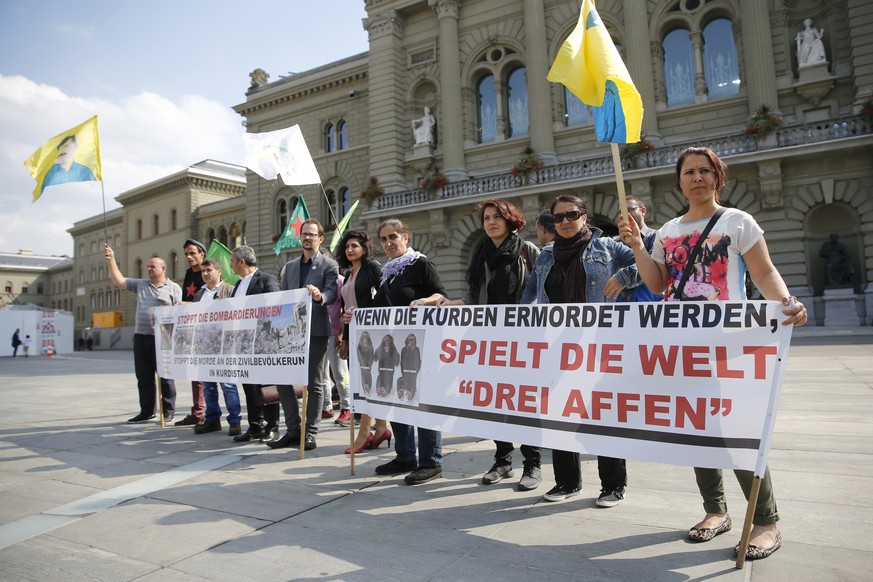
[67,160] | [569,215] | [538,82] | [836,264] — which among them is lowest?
[569,215]

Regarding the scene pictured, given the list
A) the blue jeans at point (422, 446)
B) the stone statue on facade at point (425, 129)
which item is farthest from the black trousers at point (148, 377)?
the stone statue on facade at point (425, 129)

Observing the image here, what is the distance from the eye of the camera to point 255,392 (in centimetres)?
579

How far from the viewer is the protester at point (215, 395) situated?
6.20 m

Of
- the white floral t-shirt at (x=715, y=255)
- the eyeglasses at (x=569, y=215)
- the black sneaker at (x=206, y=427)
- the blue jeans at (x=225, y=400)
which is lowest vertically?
the black sneaker at (x=206, y=427)

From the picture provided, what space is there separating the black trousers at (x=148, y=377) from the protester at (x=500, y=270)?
512cm

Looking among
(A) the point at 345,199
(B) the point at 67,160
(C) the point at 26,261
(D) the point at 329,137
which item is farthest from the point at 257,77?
(C) the point at 26,261

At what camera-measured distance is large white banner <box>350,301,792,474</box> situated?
102 inches

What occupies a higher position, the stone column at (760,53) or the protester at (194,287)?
the stone column at (760,53)

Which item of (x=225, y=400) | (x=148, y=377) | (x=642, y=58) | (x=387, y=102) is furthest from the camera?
(x=387, y=102)

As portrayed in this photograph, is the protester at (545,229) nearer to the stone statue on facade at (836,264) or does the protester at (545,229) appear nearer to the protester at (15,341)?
the stone statue on facade at (836,264)

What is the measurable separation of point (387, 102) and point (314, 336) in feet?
77.6

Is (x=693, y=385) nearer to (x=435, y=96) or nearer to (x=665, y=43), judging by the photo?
(x=665, y=43)

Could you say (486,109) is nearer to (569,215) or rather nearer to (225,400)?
(225,400)

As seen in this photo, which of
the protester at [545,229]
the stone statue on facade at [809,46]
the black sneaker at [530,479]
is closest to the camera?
the black sneaker at [530,479]
